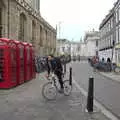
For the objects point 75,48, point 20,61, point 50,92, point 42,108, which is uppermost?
point 75,48

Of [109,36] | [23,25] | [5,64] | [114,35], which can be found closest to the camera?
[5,64]

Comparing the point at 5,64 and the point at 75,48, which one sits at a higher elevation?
the point at 75,48

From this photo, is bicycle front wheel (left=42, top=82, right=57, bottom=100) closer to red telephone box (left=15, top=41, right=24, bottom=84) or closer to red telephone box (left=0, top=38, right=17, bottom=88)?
red telephone box (left=0, top=38, right=17, bottom=88)

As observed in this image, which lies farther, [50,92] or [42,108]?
[50,92]

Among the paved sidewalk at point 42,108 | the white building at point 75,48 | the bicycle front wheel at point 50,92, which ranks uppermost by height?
the white building at point 75,48

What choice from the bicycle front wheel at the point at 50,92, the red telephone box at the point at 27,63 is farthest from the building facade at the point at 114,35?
→ the bicycle front wheel at the point at 50,92

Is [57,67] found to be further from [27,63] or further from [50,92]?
[27,63]

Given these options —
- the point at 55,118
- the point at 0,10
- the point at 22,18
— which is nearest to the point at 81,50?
the point at 22,18

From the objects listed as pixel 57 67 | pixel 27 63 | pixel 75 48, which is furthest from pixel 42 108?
pixel 75 48

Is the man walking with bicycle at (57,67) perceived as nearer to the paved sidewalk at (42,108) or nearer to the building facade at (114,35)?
the paved sidewalk at (42,108)

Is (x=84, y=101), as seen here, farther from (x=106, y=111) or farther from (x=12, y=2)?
(x=12, y=2)

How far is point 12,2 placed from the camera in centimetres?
3073

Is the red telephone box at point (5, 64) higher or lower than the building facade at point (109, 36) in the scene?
lower

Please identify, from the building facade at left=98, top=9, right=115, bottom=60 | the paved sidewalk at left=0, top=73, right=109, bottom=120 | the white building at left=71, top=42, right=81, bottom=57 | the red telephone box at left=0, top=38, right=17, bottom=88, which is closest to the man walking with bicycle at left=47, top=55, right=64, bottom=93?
the paved sidewalk at left=0, top=73, right=109, bottom=120
